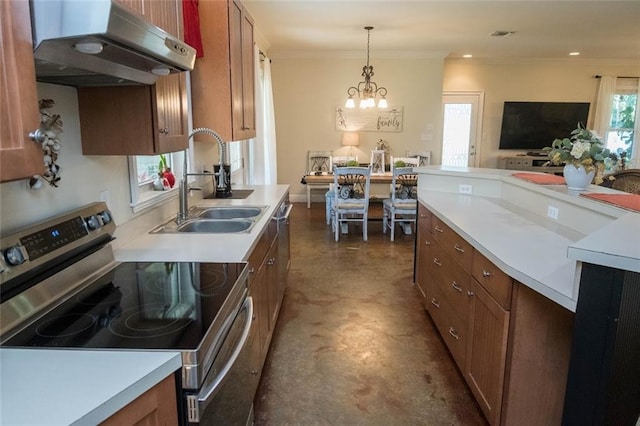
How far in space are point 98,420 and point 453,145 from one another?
8356 mm

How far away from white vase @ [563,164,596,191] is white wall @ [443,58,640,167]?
6149 millimetres

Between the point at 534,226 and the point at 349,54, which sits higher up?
the point at 349,54

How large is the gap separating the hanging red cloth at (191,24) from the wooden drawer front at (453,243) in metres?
1.96

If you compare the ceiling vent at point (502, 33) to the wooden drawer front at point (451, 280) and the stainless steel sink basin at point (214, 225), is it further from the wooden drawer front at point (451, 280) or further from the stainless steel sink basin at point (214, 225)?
the stainless steel sink basin at point (214, 225)

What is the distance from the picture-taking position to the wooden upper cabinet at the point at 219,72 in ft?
9.18

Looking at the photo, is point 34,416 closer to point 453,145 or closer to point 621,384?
point 621,384

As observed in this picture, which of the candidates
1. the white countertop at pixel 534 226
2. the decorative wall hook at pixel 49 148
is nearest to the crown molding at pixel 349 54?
the white countertop at pixel 534 226

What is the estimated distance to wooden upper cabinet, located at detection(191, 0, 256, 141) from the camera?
9.18 ft

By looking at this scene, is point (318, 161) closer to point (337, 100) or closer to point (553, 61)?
point (337, 100)

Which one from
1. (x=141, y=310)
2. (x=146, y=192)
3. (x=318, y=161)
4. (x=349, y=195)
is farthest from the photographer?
(x=318, y=161)

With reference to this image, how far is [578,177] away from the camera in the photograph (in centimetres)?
250

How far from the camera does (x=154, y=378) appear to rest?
1.01 m

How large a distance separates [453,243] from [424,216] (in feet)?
2.54

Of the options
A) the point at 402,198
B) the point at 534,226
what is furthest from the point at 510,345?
the point at 402,198
